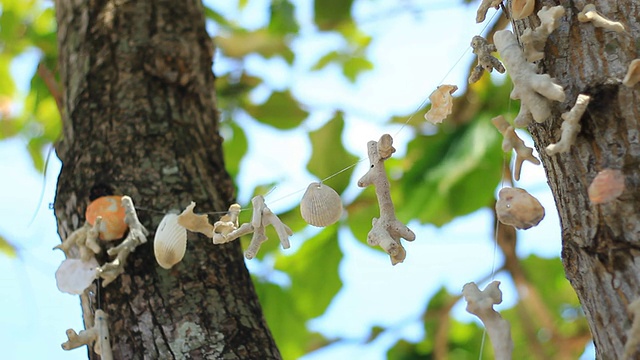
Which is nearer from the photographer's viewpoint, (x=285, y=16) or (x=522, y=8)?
(x=522, y=8)

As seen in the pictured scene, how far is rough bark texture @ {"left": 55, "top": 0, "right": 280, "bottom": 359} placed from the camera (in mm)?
815

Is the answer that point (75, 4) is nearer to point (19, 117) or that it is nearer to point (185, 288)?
point (185, 288)

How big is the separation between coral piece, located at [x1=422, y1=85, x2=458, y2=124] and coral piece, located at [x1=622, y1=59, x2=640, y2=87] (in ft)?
0.51

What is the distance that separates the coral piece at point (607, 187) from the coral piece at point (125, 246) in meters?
0.53

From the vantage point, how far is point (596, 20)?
59cm

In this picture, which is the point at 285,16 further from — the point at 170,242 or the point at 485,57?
the point at 485,57

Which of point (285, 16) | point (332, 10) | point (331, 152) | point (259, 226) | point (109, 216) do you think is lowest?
point (259, 226)

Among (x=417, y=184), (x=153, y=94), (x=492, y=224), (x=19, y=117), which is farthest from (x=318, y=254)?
(x=19, y=117)

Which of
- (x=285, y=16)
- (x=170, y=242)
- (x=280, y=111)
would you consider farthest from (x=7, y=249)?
(x=170, y=242)

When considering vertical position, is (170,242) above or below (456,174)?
below

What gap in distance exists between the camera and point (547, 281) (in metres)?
2.25

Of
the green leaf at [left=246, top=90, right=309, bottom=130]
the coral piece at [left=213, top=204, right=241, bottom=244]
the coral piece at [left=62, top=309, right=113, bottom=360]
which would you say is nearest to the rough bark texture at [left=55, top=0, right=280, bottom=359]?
the coral piece at [left=62, top=309, right=113, bottom=360]

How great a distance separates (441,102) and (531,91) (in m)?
0.11

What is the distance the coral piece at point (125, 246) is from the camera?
2.78 ft
